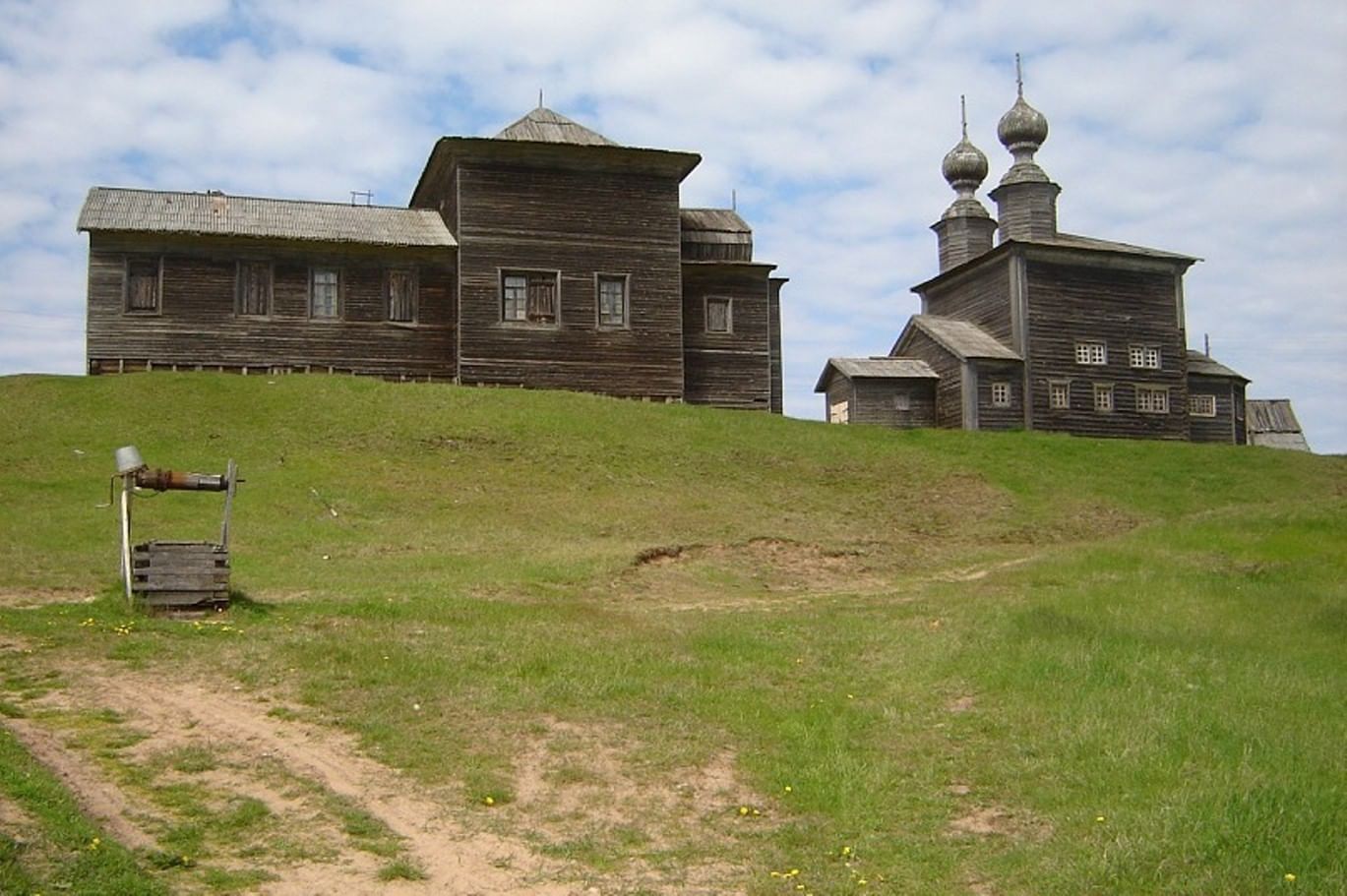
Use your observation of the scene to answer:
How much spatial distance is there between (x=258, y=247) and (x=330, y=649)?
96.7 ft

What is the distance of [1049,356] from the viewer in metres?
48.1

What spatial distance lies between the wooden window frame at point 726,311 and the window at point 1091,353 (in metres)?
13.9

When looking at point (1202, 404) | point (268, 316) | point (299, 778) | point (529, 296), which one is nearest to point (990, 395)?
point (1202, 404)

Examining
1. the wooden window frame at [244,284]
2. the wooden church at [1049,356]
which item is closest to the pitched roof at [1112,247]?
the wooden church at [1049,356]

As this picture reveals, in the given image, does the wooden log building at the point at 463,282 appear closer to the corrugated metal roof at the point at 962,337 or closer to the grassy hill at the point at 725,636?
the grassy hill at the point at 725,636

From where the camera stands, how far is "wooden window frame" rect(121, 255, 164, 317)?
39.6 m

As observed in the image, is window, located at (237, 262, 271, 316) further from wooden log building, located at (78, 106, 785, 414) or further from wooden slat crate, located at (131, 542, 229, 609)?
wooden slat crate, located at (131, 542, 229, 609)

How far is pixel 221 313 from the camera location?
40.3m

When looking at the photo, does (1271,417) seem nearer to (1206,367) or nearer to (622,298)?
(1206,367)

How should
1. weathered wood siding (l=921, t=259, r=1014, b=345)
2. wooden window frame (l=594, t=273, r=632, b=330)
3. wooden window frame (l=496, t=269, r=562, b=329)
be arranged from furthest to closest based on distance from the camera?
weathered wood siding (l=921, t=259, r=1014, b=345)
wooden window frame (l=594, t=273, r=632, b=330)
wooden window frame (l=496, t=269, r=562, b=329)

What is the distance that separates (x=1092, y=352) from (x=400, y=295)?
86.9ft

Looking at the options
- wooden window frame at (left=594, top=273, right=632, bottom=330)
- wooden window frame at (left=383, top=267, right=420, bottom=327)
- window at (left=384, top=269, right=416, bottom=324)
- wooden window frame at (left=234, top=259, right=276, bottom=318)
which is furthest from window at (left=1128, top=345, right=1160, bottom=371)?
wooden window frame at (left=234, top=259, right=276, bottom=318)

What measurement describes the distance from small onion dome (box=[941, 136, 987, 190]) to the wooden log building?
1647 cm

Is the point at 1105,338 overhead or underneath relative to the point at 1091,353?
overhead
